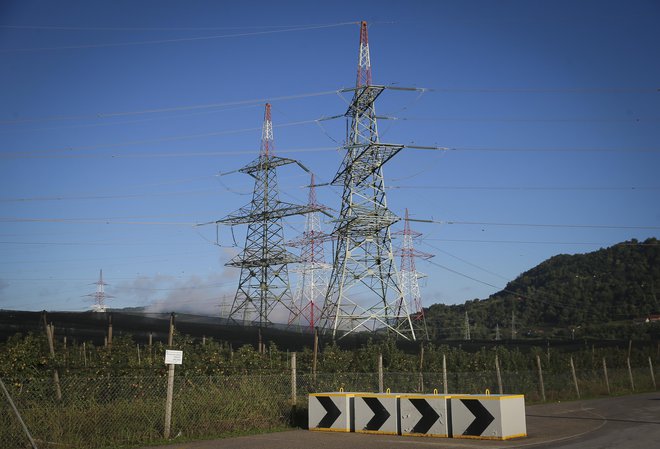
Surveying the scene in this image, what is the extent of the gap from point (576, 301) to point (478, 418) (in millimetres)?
99075

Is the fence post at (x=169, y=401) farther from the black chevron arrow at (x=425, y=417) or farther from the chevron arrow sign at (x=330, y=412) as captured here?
the black chevron arrow at (x=425, y=417)

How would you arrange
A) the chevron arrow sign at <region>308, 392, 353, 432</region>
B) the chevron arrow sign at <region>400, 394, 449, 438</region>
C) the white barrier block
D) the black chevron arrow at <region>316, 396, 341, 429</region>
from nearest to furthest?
the white barrier block, the chevron arrow sign at <region>400, 394, 449, 438</region>, the chevron arrow sign at <region>308, 392, 353, 432</region>, the black chevron arrow at <region>316, 396, 341, 429</region>

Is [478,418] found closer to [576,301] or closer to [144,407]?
[144,407]

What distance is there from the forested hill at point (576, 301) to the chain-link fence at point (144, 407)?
221ft

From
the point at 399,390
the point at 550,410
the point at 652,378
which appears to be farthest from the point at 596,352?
the point at 399,390

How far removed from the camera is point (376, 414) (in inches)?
528

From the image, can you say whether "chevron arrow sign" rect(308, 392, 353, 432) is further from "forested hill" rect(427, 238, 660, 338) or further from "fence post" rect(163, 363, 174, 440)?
"forested hill" rect(427, 238, 660, 338)

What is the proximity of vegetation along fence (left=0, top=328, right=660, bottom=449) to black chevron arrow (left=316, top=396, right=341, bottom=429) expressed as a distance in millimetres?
1071

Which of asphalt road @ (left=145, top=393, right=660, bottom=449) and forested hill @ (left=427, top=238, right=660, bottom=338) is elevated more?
forested hill @ (left=427, top=238, right=660, bottom=338)

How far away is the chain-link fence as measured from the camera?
10852 mm

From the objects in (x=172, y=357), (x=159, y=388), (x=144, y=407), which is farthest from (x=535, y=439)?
(x=159, y=388)

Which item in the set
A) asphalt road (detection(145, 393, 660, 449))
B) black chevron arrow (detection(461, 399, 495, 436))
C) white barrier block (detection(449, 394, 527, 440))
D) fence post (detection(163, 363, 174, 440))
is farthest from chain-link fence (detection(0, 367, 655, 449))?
black chevron arrow (detection(461, 399, 495, 436))

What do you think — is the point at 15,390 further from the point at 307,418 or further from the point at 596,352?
the point at 596,352

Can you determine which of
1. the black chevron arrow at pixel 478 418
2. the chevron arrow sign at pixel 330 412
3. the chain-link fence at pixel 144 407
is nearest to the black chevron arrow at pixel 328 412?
the chevron arrow sign at pixel 330 412
